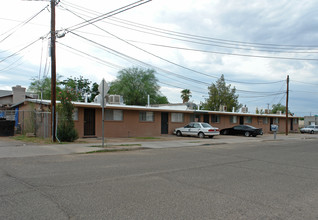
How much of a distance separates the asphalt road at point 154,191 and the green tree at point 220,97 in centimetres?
5317

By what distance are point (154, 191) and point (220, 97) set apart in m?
58.4

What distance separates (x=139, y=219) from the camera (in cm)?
425

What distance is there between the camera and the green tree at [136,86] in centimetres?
4562

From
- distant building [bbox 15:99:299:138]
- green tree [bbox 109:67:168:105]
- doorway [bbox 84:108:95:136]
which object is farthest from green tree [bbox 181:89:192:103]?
doorway [bbox 84:108:95:136]

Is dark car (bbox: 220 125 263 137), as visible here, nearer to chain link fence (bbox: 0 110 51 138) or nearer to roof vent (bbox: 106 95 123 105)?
roof vent (bbox: 106 95 123 105)

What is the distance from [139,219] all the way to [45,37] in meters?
16.2

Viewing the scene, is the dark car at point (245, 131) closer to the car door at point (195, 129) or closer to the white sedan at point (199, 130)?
the white sedan at point (199, 130)

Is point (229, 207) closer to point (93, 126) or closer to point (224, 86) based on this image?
point (93, 126)

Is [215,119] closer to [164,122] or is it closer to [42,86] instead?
[164,122]

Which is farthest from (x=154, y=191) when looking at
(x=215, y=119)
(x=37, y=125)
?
(x=215, y=119)

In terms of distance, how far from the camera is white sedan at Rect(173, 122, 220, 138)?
24533 mm

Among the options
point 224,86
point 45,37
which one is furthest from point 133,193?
point 224,86

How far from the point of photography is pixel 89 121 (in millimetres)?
21531

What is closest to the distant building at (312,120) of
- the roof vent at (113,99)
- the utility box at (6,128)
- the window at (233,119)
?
the window at (233,119)
